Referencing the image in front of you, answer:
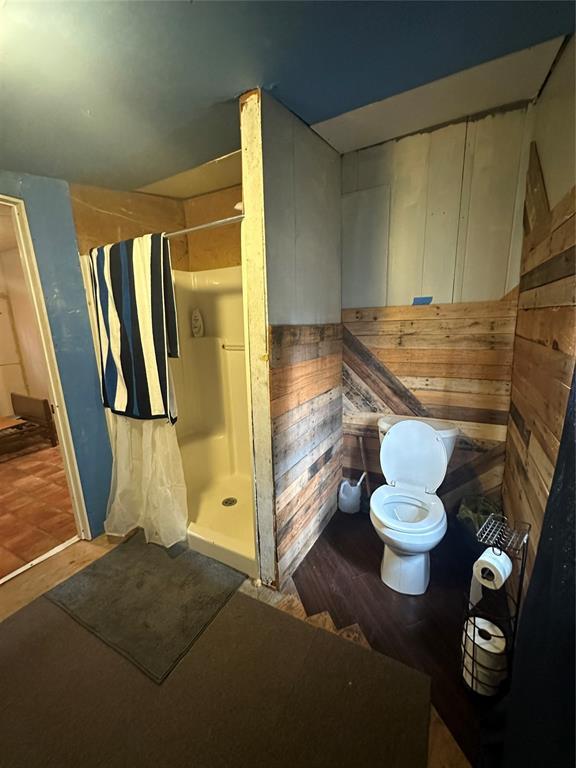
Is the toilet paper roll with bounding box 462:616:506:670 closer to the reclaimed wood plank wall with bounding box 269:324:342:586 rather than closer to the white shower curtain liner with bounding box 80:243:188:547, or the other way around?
the reclaimed wood plank wall with bounding box 269:324:342:586

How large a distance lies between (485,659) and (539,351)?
1206 mm

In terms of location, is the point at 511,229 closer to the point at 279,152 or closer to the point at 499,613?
the point at 279,152

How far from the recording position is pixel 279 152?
141 centimetres

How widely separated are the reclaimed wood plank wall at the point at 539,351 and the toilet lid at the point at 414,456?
361 millimetres

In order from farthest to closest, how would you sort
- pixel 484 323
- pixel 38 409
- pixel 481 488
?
pixel 38 409
pixel 481 488
pixel 484 323

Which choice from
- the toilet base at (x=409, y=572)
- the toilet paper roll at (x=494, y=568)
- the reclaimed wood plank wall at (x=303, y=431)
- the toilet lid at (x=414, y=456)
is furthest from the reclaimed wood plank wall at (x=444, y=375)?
the toilet paper roll at (x=494, y=568)

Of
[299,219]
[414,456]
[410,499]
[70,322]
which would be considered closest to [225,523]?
[410,499]

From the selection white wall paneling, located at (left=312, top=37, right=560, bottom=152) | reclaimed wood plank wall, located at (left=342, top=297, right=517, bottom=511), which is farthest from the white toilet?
white wall paneling, located at (left=312, top=37, right=560, bottom=152)

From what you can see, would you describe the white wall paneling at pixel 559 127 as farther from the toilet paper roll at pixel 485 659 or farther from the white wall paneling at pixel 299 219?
the toilet paper roll at pixel 485 659

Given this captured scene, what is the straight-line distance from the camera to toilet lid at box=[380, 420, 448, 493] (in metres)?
1.79

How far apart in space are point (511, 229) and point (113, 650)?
9.28ft

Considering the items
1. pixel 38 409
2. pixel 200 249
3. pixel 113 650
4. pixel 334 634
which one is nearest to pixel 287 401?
pixel 334 634

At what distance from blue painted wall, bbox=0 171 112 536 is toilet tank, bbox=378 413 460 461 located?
189 cm

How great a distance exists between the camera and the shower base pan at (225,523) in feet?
5.91
